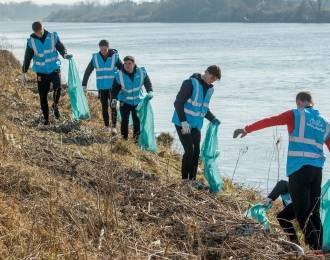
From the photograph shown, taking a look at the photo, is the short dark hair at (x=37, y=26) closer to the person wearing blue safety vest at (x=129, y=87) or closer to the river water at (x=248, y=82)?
the person wearing blue safety vest at (x=129, y=87)

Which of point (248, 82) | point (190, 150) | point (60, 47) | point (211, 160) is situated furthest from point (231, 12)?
point (190, 150)

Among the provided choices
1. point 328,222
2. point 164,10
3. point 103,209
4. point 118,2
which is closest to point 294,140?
point 328,222

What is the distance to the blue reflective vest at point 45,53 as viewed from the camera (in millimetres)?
8375

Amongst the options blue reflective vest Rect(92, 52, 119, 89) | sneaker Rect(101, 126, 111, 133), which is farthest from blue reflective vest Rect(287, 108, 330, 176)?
blue reflective vest Rect(92, 52, 119, 89)

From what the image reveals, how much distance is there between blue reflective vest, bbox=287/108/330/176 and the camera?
16.7 ft

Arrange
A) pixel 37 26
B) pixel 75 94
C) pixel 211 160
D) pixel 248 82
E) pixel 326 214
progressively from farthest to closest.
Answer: pixel 248 82 < pixel 75 94 < pixel 37 26 < pixel 211 160 < pixel 326 214

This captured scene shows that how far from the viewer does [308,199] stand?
508cm

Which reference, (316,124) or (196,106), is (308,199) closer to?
(316,124)

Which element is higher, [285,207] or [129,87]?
[129,87]

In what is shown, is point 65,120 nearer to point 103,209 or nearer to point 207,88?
point 207,88

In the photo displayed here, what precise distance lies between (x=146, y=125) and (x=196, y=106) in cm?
176

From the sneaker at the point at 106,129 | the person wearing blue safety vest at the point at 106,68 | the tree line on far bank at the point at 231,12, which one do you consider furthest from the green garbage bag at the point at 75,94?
the tree line on far bank at the point at 231,12

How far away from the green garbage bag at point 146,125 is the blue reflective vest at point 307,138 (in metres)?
3.19

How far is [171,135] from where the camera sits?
420 inches
